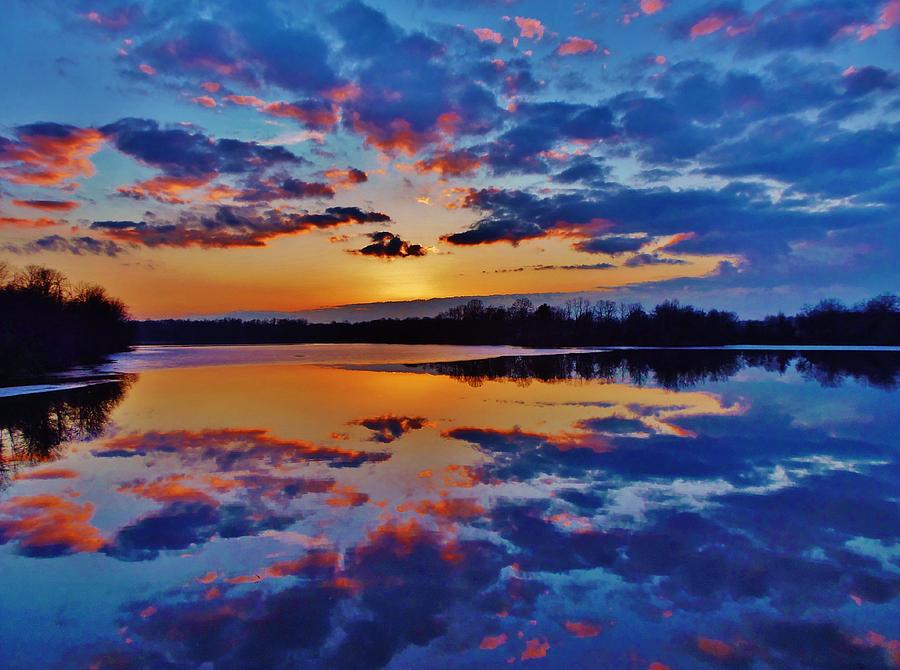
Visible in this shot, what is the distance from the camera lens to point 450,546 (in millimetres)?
6402

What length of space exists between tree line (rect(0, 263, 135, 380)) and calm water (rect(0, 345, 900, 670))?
1877 cm

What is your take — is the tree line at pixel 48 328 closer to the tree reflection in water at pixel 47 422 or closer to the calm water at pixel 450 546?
the tree reflection in water at pixel 47 422

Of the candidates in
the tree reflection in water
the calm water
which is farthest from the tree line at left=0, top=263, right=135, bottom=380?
the calm water

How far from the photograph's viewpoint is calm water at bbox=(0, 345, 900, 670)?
4.52 m

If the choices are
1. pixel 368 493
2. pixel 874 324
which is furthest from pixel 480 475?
pixel 874 324

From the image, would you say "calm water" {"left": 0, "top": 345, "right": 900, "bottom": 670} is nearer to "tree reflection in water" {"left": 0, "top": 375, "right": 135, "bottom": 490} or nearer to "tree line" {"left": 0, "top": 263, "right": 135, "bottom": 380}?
"tree reflection in water" {"left": 0, "top": 375, "right": 135, "bottom": 490}

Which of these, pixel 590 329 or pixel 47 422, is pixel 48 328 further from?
pixel 590 329

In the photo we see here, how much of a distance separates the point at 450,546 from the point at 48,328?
48.5 m

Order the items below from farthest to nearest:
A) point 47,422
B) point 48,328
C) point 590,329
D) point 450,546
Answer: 1. point 590,329
2. point 48,328
3. point 47,422
4. point 450,546

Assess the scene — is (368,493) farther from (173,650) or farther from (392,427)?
(392,427)

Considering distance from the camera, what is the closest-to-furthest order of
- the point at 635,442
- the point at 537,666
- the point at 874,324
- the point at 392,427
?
the point at 537,666
the point at 635,442
the point at 392,427
the point at 874,324

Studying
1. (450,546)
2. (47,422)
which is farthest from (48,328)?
(450,546)

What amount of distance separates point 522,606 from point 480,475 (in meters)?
4.35

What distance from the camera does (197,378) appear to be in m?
29.2
